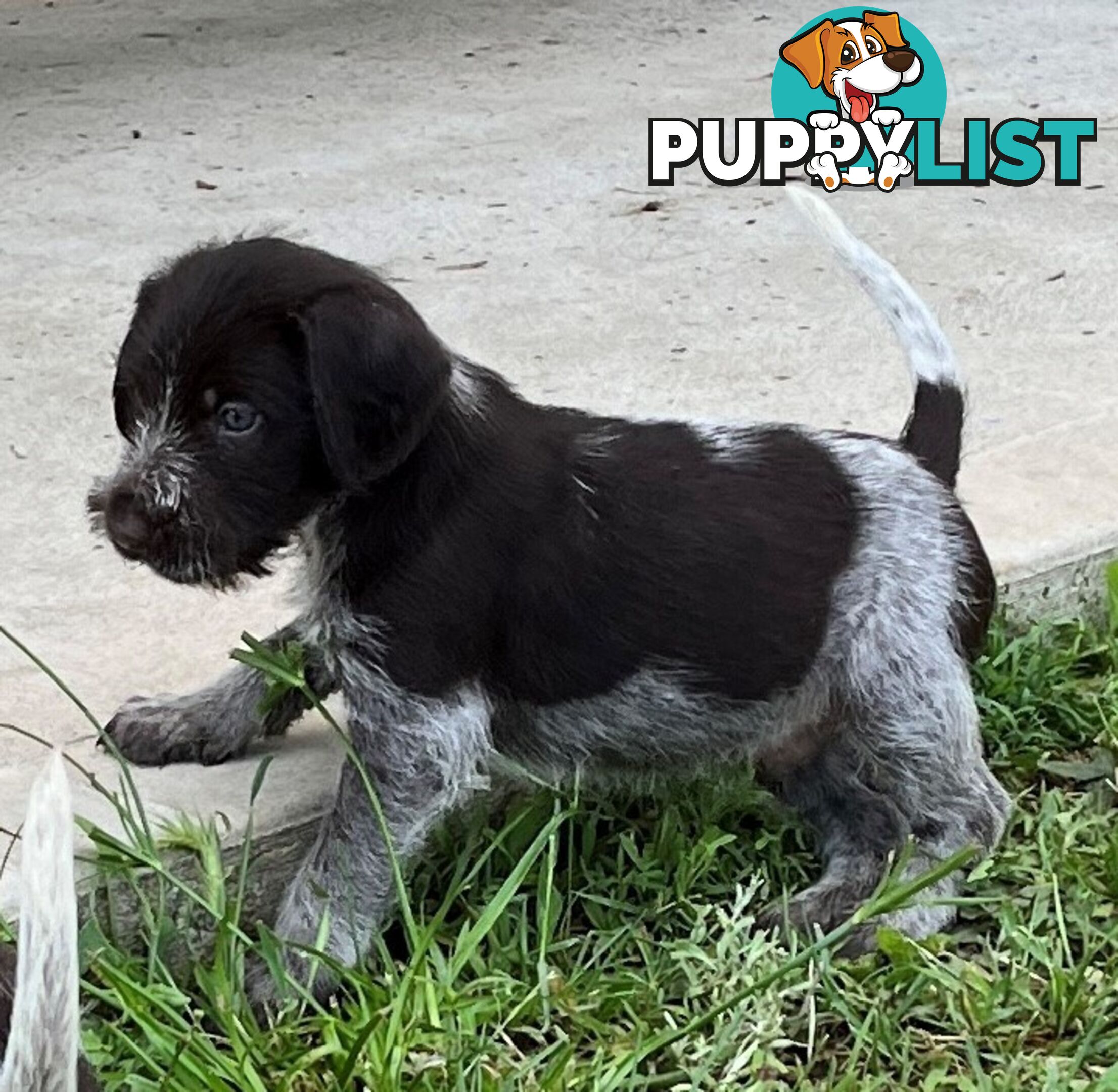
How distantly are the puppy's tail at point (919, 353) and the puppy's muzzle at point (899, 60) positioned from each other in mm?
5508

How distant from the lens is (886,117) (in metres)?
8.36

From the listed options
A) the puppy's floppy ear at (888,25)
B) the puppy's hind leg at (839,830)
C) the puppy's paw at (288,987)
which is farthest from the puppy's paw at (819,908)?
the puppy's floppy ear at (888,25)

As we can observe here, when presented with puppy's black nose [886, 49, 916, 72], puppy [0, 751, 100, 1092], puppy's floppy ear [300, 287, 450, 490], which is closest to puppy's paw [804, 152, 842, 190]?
puppy's black nose [886, 49, 916, 72]

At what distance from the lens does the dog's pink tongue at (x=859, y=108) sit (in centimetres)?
808

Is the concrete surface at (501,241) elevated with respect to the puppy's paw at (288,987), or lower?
elevated

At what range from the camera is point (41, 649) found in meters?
3.96

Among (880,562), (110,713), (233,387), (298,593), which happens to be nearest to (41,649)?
(110,713)

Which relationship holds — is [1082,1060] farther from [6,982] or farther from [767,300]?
[767,300]

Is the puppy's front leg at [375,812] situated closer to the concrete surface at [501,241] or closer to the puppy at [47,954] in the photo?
the concrete surface at [501,241]

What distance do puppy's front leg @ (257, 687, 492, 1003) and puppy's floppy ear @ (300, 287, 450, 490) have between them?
1.36ft

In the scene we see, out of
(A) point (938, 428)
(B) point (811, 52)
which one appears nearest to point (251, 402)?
(A) point (938, 428)

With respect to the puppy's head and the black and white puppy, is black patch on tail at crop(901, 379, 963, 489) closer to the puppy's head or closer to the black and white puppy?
the black and white puppy

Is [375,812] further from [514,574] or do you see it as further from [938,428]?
[938,428]

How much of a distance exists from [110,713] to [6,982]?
1418 millimetres
